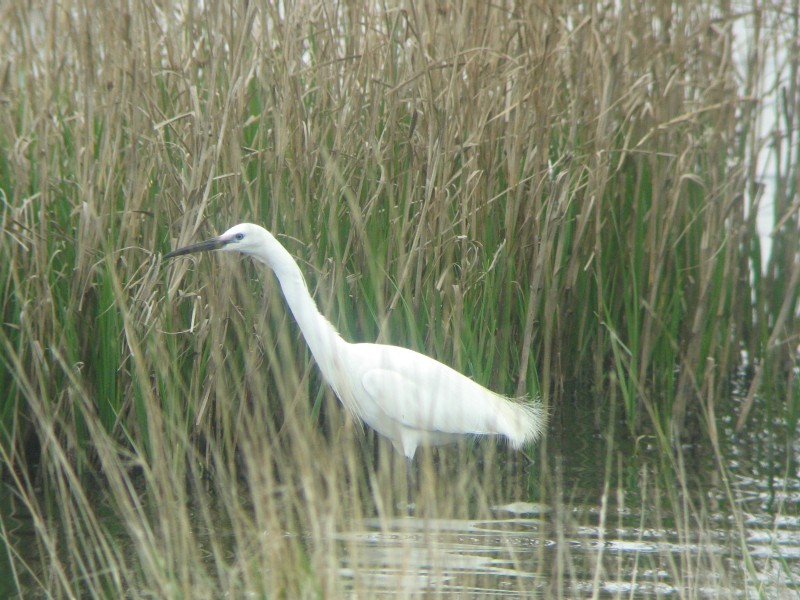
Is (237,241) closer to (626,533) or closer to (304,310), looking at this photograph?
(304,310)

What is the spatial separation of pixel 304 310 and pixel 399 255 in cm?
41

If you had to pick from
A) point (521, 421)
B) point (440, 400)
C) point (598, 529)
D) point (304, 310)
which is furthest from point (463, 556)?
point (304, 310)

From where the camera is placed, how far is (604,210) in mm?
4398

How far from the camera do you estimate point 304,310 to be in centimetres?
355

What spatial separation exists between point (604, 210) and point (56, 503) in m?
2.32

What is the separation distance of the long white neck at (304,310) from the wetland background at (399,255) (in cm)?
11

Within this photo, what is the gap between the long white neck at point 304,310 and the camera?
11.3 ft

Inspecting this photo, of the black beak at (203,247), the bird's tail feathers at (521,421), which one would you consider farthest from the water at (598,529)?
the black beak at (203,247)

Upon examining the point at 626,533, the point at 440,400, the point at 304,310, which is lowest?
the point at 626,533

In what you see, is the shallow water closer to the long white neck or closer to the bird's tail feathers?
the bird's tail feathers

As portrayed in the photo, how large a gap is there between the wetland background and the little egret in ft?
0.37

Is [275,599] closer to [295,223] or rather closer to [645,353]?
[295,223]

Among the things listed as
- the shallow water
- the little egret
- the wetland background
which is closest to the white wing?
the little egret

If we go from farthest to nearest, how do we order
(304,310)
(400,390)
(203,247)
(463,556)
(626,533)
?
(400,390) → (304,310) → (626,533) → (203,247) → (463,556)
